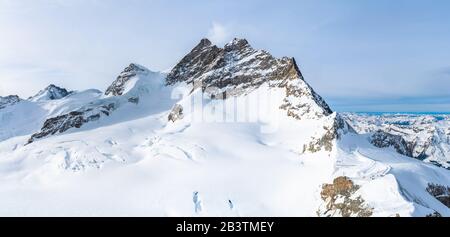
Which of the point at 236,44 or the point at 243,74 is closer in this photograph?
the point at 243,74

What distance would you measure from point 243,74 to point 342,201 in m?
77.9

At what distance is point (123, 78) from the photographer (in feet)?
499

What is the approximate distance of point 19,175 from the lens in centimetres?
8681

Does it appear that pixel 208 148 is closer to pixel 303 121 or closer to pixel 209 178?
pixel 209 178

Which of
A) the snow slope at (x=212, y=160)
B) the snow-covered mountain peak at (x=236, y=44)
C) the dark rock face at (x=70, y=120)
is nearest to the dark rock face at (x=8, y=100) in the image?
the snow slope at (x=212, y=160)

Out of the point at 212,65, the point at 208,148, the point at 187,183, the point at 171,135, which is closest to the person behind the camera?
the point at 187,183

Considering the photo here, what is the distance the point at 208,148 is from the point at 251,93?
34956 mm

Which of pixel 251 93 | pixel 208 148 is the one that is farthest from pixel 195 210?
pixel 251 93

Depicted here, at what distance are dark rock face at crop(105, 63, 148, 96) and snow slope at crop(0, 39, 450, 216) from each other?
29.1 ft

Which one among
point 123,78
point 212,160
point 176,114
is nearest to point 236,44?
point 123,78

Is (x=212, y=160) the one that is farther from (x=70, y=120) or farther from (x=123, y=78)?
(x=123, y=78)

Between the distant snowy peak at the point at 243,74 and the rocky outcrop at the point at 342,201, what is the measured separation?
36.8 m

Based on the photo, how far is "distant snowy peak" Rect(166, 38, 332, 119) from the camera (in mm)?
99375

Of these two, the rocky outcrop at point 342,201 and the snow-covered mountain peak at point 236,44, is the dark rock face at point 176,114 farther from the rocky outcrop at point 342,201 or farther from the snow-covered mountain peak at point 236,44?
the rocky outcrop at point 342,201
